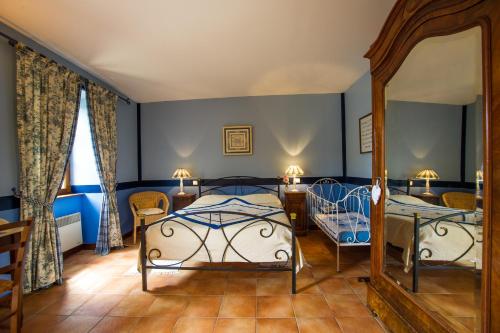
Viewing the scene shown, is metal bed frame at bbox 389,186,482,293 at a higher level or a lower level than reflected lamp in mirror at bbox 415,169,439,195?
lower

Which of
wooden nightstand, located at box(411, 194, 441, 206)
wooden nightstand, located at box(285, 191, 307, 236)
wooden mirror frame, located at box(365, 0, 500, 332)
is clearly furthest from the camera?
wooden nightstand, located at box(285, 191, 307, 236)

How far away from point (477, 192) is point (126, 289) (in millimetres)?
2878

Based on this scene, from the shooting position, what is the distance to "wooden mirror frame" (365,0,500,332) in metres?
0.81

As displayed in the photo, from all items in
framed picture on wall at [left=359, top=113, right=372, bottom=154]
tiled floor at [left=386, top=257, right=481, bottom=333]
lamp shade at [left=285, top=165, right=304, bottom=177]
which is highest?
framed picture on wall at [left=359, top=113, right=372, bottom=154]

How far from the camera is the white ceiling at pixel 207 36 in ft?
6.30

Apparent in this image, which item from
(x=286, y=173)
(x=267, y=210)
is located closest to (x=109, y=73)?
(x=267, y=210)

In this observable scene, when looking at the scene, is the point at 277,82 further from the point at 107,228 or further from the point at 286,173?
the point at 107,228

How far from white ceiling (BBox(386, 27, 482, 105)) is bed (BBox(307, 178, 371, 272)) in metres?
1.49

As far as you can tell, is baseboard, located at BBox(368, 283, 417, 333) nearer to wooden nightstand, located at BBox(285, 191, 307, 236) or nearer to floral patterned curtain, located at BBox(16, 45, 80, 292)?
wooden nightstand, located at BBox(285, 191, 307, 236)

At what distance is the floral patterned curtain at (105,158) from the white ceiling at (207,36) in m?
0.38

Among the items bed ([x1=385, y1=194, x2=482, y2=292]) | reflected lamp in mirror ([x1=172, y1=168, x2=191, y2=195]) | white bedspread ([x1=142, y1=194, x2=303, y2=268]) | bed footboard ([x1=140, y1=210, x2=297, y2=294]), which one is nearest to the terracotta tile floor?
bed footboard ([x1=140, y1=210, x2=297, y2=294])

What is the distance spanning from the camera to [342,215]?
3213mm

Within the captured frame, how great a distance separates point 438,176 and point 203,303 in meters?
2.10

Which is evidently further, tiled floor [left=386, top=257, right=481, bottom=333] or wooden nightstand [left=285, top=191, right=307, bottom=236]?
wooden nightstand [left=285, top=191, right=307, bottom=236]
